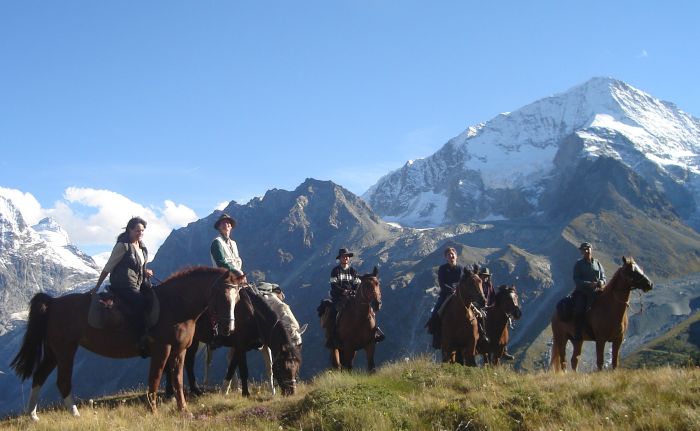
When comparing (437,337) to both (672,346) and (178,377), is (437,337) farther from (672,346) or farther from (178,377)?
(672,346)

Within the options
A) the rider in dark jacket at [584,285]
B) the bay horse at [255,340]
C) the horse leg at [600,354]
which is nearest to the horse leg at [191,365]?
the bay horse at [255,340]

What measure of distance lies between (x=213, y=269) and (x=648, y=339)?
151493 millimetres

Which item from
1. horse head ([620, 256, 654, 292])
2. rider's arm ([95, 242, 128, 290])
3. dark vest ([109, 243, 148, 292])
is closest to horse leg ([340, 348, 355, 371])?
dark vest ([109, 243, 148, 292])

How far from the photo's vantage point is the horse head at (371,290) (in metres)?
14.5

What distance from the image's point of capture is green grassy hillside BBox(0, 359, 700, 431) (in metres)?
8.12

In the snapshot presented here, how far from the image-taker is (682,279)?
196750 millimetres

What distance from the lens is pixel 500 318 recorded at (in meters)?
17.9

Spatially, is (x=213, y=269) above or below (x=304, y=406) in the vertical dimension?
above

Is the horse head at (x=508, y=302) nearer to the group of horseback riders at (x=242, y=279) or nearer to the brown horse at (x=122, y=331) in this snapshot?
the group of horseback riders at (x=242, y=279)

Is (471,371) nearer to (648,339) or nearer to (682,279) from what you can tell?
(648,339)

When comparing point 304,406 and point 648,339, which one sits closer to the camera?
point 304,406

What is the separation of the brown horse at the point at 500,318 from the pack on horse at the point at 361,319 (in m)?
4.47

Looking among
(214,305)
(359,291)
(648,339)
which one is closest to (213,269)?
(214,305)

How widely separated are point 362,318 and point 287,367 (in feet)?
10.9
